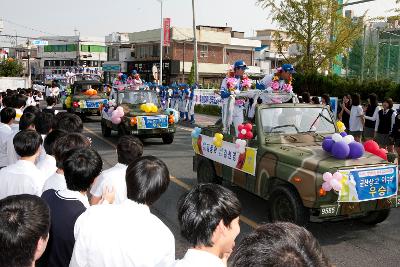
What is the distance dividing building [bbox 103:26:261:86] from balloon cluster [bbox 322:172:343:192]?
1720 inches

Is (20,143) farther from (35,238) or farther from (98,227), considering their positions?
(35,238)

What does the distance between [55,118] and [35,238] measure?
4928mm

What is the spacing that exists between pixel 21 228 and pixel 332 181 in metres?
4.13

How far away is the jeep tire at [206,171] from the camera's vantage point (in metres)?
8.52

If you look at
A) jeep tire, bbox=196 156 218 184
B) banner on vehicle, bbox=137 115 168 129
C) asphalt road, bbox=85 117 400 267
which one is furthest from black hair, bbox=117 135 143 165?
banner on vehicle, bbox=137 115 168 129

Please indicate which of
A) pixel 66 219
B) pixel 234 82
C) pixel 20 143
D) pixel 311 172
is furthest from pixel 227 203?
pixel 234 82

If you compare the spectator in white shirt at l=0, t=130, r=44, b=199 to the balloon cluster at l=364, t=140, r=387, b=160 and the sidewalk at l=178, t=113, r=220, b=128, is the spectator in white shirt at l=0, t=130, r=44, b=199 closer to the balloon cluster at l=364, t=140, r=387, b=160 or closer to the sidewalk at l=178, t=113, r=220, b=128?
the balloon cluster at l=364, t=140, r=387, b=160

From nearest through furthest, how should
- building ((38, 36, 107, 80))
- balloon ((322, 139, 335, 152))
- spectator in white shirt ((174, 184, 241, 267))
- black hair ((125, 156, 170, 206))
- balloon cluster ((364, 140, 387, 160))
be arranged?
spectator in white shirt ((174, 184, 241, 267)) → black hair ((125, 156, 170, 206)) → balloon ((322, 139, 335, 152)) → balloon cluster ((364, 140, 387, 160)) → building ((38, 36, 107, 80))

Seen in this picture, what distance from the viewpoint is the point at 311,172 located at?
224 inches

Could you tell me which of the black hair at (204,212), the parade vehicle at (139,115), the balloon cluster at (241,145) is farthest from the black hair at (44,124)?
the parade vehicle at (139,115)

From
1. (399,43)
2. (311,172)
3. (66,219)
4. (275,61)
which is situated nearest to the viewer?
(66,219)

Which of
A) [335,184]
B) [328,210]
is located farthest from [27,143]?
[328,210]

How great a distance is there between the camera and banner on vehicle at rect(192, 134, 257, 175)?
6.96m

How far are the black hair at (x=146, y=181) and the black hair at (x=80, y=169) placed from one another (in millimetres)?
446
